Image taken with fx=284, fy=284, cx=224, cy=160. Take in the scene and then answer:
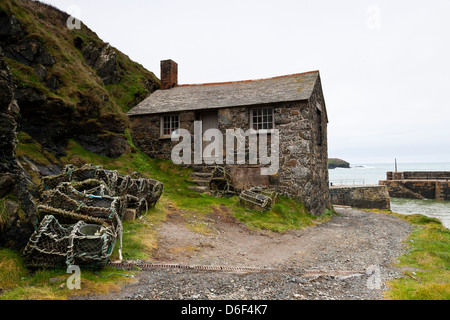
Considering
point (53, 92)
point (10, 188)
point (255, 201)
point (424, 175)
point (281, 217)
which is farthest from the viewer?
point (424, 175)

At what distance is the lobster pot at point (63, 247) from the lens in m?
4.73

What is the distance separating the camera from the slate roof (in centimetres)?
1491

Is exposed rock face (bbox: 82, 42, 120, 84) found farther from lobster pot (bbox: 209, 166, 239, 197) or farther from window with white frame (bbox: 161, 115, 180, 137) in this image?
lobster pot (bbox: 209, 166, 239, 197)

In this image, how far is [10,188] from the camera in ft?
16.6

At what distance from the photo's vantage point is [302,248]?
8312mm

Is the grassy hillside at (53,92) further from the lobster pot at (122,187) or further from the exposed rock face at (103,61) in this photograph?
the lobster pot at (122,187)

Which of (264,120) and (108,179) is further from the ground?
(264,120)

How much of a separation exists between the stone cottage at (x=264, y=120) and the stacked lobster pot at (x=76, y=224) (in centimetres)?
841

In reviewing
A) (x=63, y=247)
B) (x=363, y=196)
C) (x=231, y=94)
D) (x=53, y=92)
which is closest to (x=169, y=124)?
(x=231, y=94)

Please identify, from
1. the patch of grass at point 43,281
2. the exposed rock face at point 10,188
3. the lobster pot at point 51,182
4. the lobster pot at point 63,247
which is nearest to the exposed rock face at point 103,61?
the lobster pot at point 51,182

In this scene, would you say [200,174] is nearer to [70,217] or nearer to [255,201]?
[255,201]

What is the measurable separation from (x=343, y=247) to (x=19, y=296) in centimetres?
797

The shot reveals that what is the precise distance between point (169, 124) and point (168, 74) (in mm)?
5942
